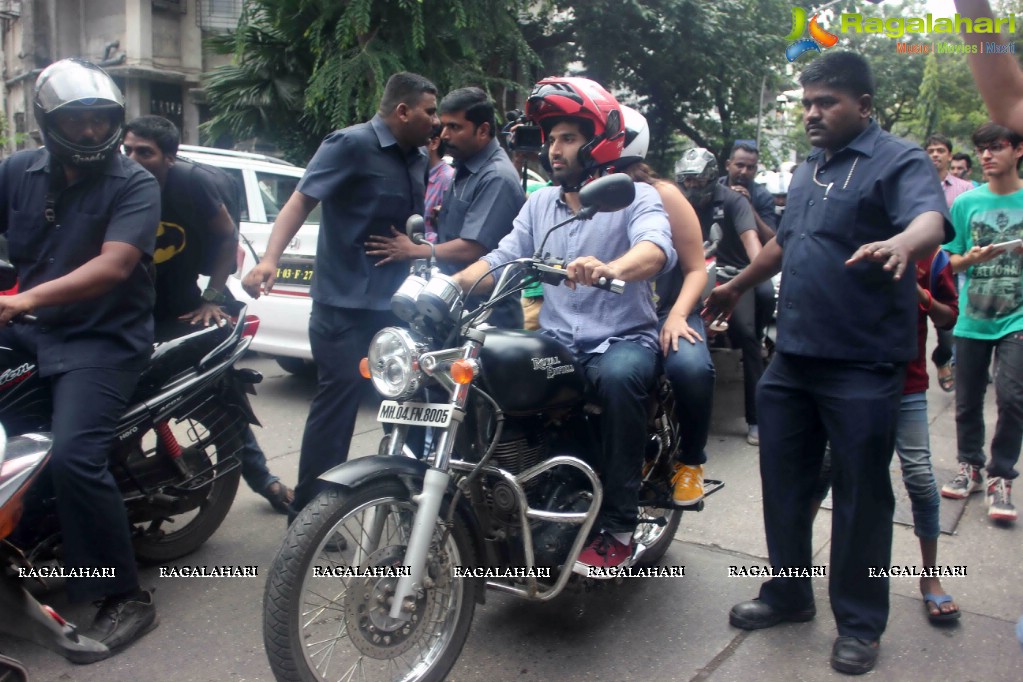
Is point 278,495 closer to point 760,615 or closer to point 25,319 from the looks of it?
point 25,319

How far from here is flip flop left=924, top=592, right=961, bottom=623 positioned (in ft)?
11.0

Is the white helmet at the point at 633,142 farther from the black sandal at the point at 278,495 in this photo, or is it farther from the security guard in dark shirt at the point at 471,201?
the black sandal at the point at 278,495

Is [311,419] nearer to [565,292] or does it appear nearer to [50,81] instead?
[565,292]

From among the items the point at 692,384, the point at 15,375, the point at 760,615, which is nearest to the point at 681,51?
the point at 692,384

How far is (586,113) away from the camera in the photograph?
A: 10.2 feet

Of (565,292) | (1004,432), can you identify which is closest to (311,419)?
(565,292)

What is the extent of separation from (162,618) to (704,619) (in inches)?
77.5

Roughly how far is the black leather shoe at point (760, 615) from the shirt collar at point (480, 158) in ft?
6.78

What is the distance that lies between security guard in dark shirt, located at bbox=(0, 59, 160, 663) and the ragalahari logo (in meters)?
15.2

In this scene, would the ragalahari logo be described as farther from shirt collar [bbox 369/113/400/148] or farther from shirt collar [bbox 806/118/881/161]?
shirt collar [bbox 806/118/881/161]

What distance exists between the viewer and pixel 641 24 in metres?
16.3

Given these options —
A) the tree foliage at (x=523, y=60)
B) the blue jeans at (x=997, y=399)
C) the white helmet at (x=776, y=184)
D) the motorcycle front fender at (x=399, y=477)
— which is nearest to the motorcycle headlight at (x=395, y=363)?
the motorcycle front fender at (x=399, y=477)

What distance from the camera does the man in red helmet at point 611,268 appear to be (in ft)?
9.91

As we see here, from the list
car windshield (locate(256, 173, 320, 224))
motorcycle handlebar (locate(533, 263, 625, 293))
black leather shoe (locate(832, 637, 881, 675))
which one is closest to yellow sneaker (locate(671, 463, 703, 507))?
black leather shoe (locate(832, 637, 881, 675))
